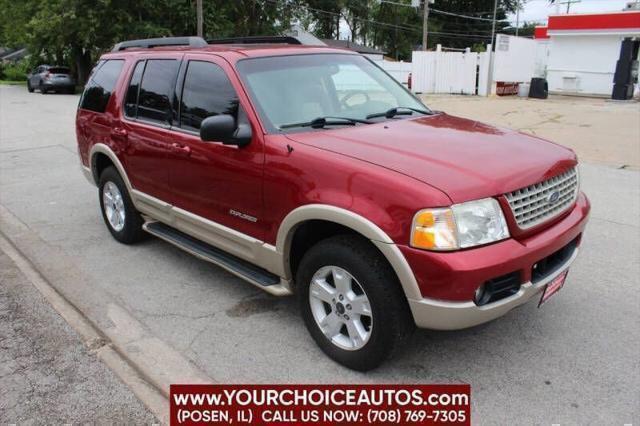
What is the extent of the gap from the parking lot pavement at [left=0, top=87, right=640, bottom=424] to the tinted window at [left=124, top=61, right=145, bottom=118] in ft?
4.37

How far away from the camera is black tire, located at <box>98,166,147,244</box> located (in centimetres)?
529

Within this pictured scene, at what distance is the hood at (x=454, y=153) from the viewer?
9.55 ft

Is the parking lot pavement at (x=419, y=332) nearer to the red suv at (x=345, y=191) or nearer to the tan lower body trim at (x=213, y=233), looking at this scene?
the red suv at (x=345, y=191)

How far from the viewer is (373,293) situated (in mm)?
2992

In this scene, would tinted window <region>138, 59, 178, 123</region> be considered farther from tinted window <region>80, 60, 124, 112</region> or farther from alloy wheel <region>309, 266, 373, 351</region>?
alloy wheel <region>309, 266, 373, 351</region>

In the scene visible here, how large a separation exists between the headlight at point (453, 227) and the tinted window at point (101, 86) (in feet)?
12.2

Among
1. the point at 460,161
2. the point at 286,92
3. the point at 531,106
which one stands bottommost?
the point at 531,106

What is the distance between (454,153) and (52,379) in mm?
2660

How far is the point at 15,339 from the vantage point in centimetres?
375

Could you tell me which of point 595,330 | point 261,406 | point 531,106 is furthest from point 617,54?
point 261,406

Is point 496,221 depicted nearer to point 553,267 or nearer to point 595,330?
point 553,267

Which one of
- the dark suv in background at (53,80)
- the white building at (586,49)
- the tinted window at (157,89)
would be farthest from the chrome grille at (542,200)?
the dark suv in background at (53,80)

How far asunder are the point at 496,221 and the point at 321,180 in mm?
967

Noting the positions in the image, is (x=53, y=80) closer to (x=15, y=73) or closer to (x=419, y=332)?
(x=15, y=73)
